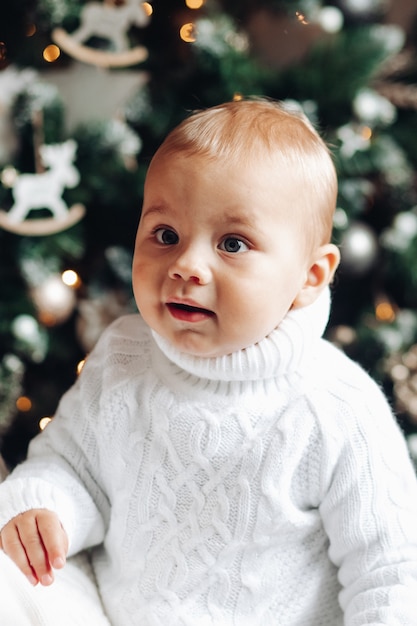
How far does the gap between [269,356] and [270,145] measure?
0.23 meters

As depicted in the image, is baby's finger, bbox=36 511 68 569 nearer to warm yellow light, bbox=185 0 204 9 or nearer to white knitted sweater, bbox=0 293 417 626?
white knitted sweater, bbox=0 293 417 626

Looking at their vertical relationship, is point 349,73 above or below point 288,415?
above

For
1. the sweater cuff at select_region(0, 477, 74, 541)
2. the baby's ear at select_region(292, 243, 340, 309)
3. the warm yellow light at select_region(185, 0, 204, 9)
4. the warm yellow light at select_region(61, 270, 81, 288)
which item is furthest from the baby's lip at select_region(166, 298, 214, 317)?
the warm yellow light at select_region(185, 0, 204, 9)

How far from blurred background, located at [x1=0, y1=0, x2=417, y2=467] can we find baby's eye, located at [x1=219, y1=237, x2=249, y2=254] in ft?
1.99

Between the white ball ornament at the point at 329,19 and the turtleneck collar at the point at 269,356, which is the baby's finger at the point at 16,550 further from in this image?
the white ball ornament at the point at 329,19

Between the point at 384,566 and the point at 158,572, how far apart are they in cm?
27

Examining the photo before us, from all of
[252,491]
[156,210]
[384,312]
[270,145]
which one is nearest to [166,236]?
[156,210]

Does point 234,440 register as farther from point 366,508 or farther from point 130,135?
point 130,135

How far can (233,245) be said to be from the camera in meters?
0.83

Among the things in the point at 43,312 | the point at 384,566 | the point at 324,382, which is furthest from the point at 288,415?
the point at 43,312

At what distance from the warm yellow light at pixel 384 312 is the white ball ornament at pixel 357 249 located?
108 millimetres

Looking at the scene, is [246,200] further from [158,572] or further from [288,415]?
[158,572]

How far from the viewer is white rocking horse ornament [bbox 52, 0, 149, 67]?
1373 millimetres

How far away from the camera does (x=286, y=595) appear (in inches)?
36.6
